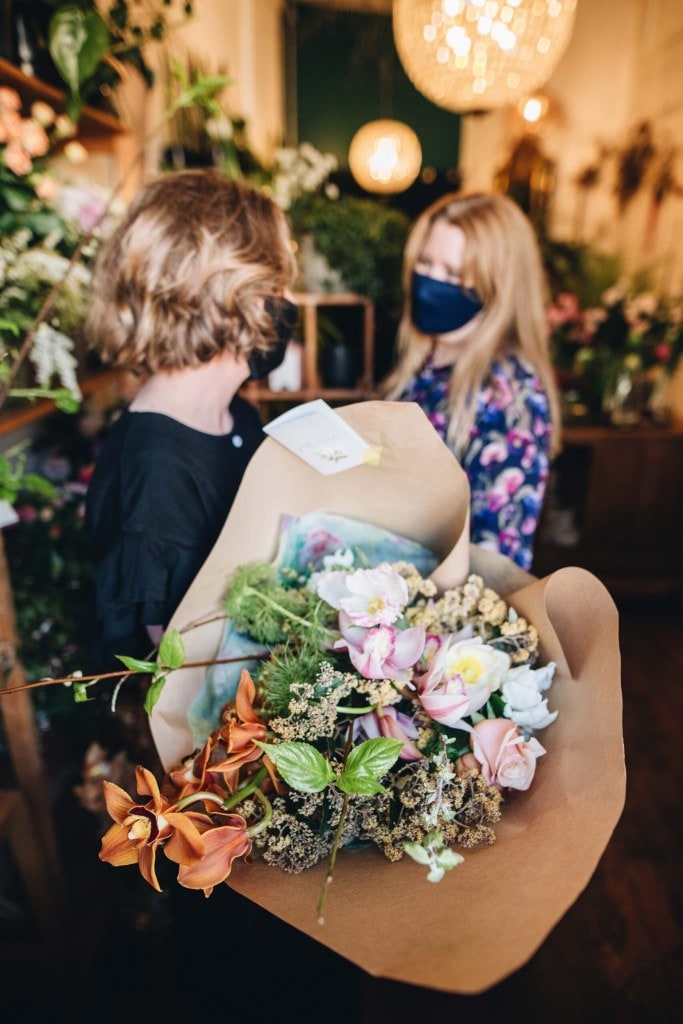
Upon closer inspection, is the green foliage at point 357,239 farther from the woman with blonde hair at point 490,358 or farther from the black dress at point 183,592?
the black dress at point 183,592

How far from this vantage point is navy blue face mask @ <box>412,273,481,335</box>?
1.49m

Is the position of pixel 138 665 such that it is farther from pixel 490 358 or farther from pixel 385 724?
pixel 490 358

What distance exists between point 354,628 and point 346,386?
101 inches

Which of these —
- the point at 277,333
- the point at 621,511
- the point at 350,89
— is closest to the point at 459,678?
the point at 277,333

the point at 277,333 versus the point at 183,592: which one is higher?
the point at 277,333

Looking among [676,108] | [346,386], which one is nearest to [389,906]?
[346,386]

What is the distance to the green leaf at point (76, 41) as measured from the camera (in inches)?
37.6

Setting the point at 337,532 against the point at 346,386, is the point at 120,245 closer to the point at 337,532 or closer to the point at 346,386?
the point at 337,532

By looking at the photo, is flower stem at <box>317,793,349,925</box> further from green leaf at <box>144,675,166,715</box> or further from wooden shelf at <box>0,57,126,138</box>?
wooden shelf at <box>0,57,126,138</box>

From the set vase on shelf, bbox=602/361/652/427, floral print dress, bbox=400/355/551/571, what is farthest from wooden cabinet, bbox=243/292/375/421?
floral print dress, bbox=400/355/551/571

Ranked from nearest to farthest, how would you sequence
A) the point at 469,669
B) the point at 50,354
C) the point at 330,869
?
1. the point at 330,869
2. the point at 469,669
3. the point at 50,354

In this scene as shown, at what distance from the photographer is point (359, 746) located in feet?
1.77

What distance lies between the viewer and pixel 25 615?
1.35 meters

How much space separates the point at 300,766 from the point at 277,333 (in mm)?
762
